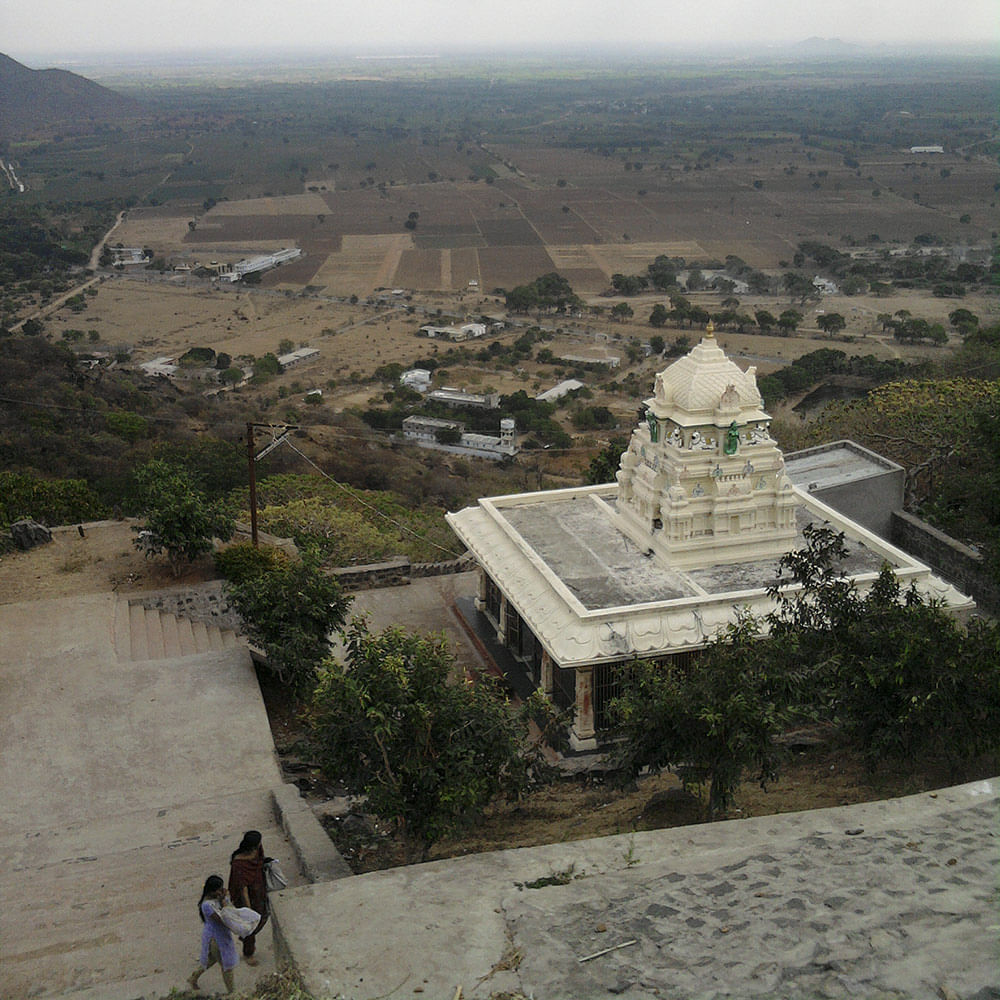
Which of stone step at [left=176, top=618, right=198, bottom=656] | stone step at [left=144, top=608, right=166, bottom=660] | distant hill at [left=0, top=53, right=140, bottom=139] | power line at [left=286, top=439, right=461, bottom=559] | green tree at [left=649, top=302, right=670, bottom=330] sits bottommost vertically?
green tree at [left=649, top=302, right=670, bottom=330]

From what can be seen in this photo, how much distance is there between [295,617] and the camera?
15062 mm

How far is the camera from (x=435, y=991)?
655cm

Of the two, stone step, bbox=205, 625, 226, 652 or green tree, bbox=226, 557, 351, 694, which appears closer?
green tree, bbox=226, 557, 351, 694

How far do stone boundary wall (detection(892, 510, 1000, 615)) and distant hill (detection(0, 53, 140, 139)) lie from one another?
119056 millimetres

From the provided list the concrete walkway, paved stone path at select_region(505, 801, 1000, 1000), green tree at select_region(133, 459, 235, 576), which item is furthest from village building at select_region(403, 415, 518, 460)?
paved stone path at select_region(505, 801, 1000, 1000)

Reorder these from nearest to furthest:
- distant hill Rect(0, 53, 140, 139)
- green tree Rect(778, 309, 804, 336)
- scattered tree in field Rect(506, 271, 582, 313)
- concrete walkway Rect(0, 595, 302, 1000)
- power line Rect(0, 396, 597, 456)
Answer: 1. concrete walkway Rect(0, 595, 302, 1000)
2. power line Rect(0, 396, 597, 456)
3. green tree Rect(778, 309, 804, 336)
4. scattered tree in field Rect(506, 271, 582, 313)
5. distant hill Rect(0, 53, 140, 139)

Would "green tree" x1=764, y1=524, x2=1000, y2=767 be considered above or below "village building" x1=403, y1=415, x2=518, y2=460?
above

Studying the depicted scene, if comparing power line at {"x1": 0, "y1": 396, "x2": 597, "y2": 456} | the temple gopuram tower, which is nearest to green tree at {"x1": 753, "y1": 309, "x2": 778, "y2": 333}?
power line at {"x1": 0, "y1": 396, "x2": 597, "y2": 456}

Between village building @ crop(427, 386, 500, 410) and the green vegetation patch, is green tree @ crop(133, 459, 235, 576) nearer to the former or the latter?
the green vegetation patch

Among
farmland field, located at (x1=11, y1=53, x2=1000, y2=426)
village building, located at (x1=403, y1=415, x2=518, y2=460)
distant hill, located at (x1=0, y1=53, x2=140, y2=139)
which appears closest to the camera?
village building, located at (x1=403, y1=415, x2=518, y2=460)

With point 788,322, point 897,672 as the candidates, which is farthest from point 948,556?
point 788,322

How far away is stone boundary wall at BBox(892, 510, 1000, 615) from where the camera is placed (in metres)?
18.0

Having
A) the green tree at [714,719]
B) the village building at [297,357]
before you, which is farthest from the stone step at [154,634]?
the village building at [297,357]

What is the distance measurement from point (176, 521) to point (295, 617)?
3.81m
